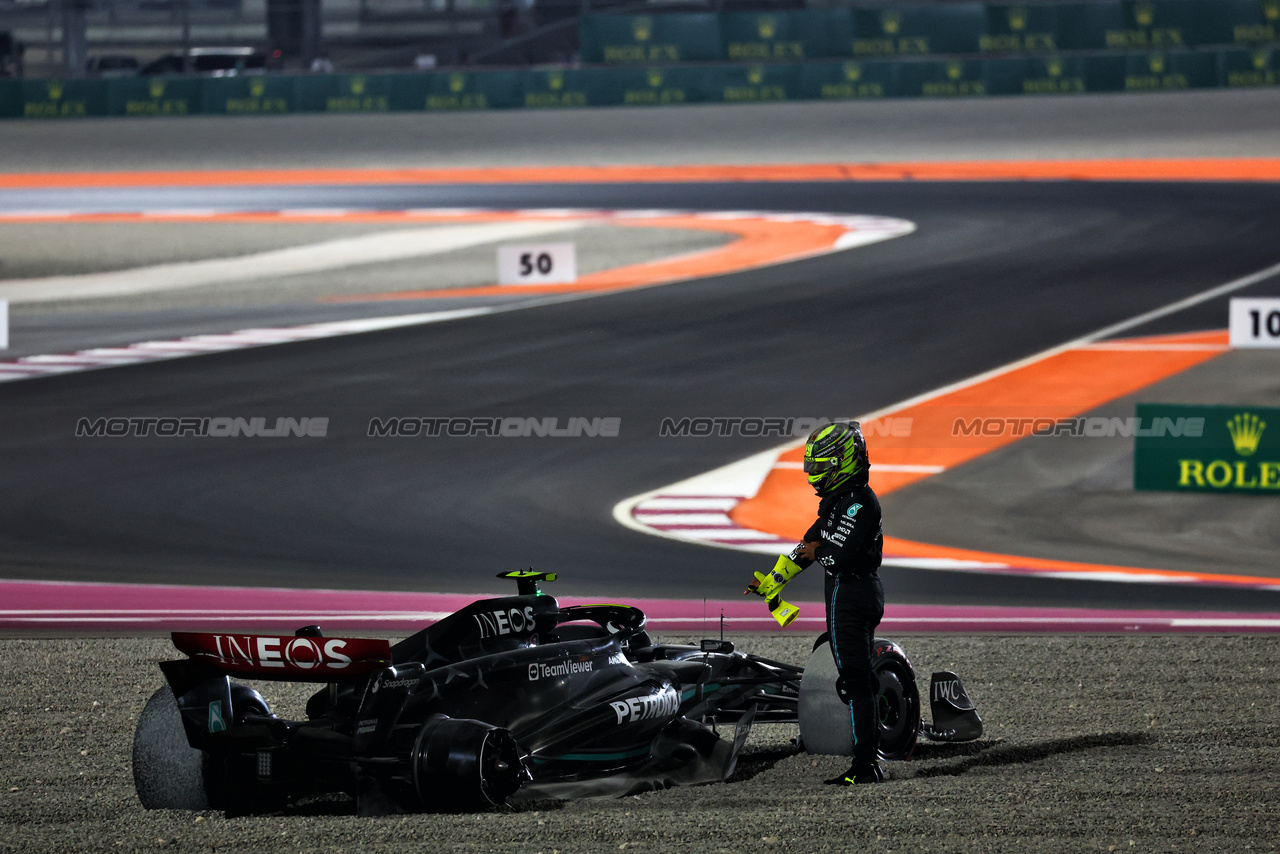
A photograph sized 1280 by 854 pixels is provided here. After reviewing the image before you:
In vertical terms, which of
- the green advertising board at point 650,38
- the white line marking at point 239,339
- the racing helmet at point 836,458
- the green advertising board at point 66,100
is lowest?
the white line marking at point 239,339

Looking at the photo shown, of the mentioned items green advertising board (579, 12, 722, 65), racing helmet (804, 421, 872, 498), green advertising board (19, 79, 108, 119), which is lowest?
racing helmet (804, 421, 872, 498)

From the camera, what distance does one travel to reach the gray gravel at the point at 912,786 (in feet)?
17.6

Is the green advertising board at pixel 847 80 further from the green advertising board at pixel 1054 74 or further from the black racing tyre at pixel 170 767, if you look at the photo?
the black racing tyre at pixel 170 767

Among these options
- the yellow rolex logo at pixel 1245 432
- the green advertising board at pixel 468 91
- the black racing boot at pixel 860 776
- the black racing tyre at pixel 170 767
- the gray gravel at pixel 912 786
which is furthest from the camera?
the green advertising board at pixel 468 91

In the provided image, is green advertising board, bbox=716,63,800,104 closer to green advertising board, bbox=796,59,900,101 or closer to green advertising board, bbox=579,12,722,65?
green advertising board, bbox=796,59,900,101

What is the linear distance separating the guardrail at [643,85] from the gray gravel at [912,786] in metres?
26.9

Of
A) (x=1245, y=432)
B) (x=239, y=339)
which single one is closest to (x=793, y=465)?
(x=1245, y=432)

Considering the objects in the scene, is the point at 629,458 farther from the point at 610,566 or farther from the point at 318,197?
the point at 318,197

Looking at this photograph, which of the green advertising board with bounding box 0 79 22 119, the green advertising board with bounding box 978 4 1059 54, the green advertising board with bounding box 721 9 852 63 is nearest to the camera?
the green advertising board with bounding box 978 4 1059 54

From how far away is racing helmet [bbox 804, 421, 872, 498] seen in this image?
20.4 feet

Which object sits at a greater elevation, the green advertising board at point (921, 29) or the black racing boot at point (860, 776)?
the green advertising board at point (921, 29)

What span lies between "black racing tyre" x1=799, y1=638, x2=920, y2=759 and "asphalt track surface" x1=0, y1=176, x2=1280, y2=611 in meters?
3.49

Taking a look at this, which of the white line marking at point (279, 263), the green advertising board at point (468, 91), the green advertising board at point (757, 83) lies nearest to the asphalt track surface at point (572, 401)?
the white line marking at point (279, 263)

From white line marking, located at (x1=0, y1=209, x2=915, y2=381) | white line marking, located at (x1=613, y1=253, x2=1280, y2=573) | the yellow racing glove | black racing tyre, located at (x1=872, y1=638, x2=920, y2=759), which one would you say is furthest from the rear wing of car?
white line marking, located at (x1=0, y1=209, x2=915, y2=381)
